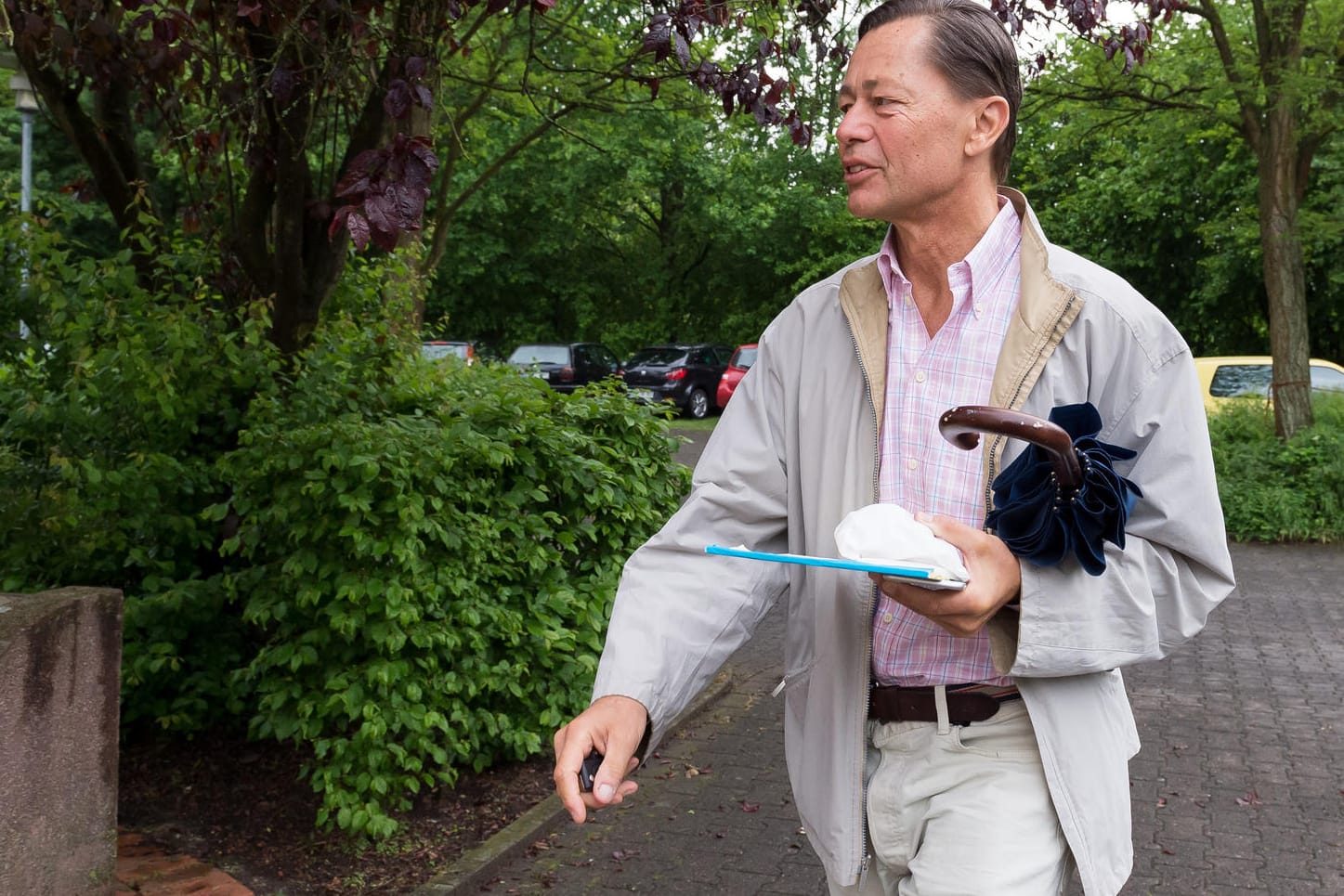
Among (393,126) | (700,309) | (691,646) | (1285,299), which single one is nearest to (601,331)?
(700,309)

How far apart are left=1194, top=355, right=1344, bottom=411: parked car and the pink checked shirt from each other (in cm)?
1683

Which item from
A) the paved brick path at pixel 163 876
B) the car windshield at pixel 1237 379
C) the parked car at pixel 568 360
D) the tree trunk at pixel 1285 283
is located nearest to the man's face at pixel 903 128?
the paved brick path at pixel 163 876

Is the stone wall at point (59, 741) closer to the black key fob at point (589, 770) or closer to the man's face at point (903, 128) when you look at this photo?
the black key fob at point (589, 770)

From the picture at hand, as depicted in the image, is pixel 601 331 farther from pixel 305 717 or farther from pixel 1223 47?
pixel 305 717

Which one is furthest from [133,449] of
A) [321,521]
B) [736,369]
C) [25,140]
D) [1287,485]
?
[736,369]

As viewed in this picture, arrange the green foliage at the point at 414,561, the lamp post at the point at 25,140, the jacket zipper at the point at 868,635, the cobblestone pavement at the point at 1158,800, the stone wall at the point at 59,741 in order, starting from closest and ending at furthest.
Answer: the jacket zipper at the point at 868,635 → the stone wall at the point at 59,741 → the green foliage at the point at 414,561 → the cobblestone pavement at the point at 1158,800 → the lamp post at the point at 25,140

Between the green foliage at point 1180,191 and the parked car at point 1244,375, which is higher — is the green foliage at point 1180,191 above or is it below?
above

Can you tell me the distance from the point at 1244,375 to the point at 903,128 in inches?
710

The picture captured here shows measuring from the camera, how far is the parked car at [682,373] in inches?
1261

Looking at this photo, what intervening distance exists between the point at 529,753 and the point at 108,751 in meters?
2.14

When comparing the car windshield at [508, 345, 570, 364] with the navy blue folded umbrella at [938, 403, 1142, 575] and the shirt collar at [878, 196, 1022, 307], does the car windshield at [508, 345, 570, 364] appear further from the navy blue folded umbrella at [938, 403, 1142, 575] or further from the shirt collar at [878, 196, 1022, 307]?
the navy blue folded umbrella at [938, 403, 1142, 575]

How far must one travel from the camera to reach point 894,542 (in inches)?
71.6

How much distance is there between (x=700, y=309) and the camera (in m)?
40.3

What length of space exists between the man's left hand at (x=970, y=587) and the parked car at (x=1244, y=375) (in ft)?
56.6
